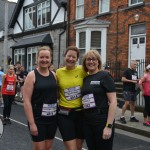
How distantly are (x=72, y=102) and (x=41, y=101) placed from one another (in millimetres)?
432

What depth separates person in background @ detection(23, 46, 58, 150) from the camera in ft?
13.6

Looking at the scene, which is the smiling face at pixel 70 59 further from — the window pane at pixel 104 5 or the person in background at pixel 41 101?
the window pane at pixel 104 5

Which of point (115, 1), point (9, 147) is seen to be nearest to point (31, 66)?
point (115, 1)

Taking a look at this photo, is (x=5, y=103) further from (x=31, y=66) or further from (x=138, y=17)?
(x=31, y=66)

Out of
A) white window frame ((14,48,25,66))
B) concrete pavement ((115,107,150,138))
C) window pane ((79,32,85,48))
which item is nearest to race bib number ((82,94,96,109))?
concrete pavement ((115,107,150,138))

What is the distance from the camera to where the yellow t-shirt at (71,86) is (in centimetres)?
433

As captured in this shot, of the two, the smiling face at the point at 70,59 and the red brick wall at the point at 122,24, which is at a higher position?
the red brick wall at the point at 122,24

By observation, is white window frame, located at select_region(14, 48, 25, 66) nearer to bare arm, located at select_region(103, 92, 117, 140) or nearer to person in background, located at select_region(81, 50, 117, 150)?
person in background, located at select_region(81, 50, 117, 150)

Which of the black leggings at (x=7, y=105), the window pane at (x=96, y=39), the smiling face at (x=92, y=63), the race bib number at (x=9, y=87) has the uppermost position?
the window pane at (x=96, y=39)

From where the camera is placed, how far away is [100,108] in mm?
4059

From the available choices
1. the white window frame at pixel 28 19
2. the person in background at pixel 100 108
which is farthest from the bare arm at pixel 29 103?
the white window frame at pixel 28 19

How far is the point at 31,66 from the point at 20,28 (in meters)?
4.55

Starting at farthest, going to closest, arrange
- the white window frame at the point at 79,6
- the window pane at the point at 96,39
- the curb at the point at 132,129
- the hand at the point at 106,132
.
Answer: the white window frame at the point at 79,6 < the window pane at the point at 96,39 < the curb at the point at 132,129 < the hand at the point at 106,132

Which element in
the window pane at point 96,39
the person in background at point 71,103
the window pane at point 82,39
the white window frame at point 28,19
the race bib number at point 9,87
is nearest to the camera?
the person in background at point 71,103
